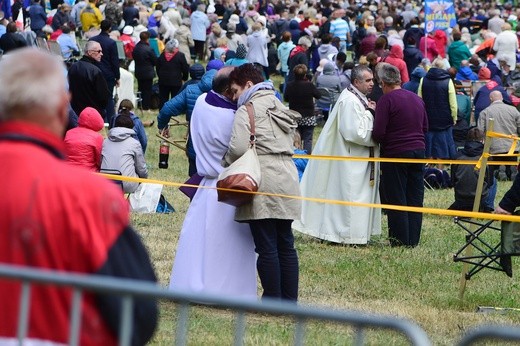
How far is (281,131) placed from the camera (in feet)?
27.2

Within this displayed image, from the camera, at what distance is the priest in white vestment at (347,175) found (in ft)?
37.8

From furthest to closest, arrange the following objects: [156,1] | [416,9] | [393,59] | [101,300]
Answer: [416,9], [156,1], [393,59], [101,300]

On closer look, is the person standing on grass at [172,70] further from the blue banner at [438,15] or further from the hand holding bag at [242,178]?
the hand holding bag at [242,178]

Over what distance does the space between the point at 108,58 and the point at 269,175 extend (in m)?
11.4

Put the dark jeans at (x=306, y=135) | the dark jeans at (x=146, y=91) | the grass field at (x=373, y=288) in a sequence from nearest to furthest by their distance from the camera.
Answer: the grass field at (x=373, y=288)
the dark jeans at (x=306, y=135)
the dark jeans at (x=146, y=91)

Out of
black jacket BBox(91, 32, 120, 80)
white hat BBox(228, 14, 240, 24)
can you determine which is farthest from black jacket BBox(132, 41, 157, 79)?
white hat BBox(228, 14, 240, 24)

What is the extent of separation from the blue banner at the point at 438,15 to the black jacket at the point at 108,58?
998 centimetres

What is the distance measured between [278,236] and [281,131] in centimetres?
71

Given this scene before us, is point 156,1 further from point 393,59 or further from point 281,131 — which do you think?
point 281,131

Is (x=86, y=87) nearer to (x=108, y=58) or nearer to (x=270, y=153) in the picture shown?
(x=108, y=58)

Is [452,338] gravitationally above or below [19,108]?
below

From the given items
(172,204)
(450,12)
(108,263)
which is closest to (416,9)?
(450,12)

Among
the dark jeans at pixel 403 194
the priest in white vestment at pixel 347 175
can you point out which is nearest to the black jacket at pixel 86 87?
the priest in white vestment at pixel 347 175

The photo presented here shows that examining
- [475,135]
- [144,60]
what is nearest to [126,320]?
[475,135]
